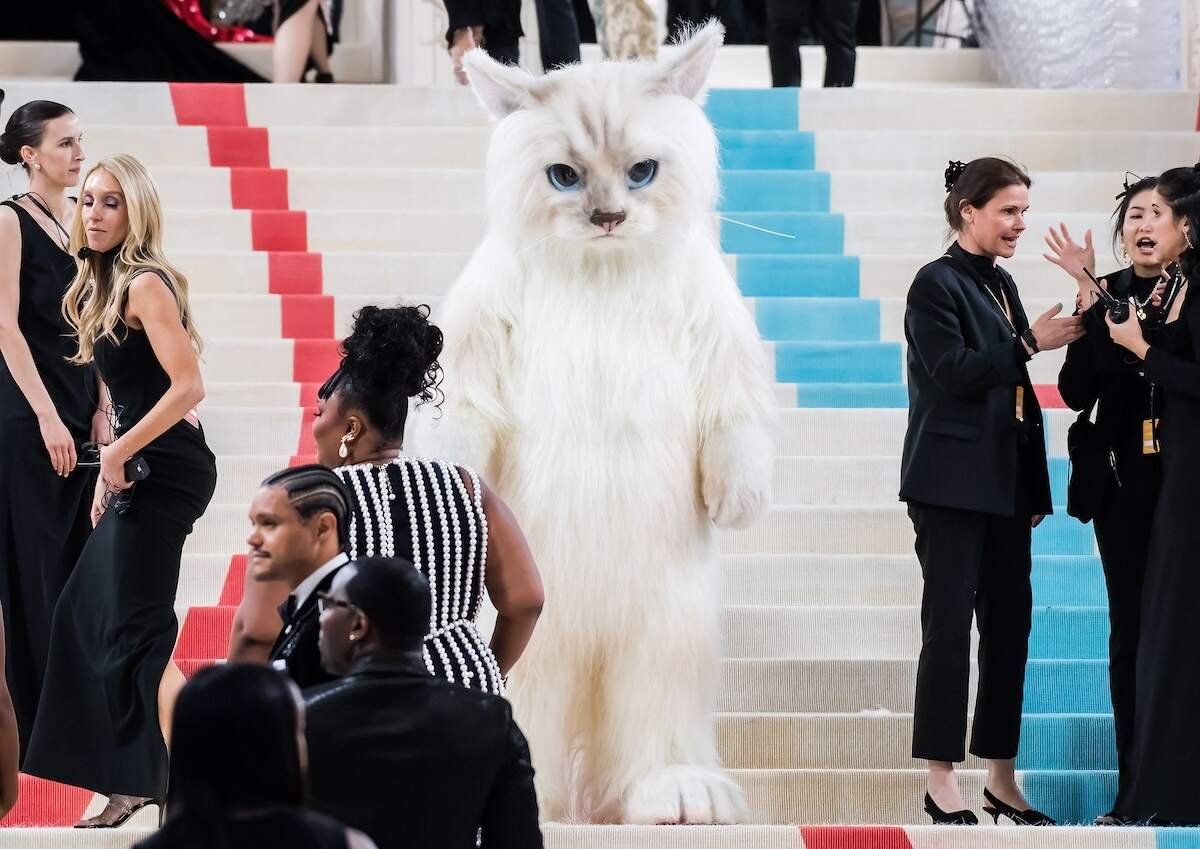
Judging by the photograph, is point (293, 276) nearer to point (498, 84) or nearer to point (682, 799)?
point (498, 84)

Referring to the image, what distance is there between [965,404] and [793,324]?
2.31 metres

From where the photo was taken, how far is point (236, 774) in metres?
1.89

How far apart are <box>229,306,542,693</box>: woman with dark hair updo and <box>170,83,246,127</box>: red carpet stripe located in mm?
4461

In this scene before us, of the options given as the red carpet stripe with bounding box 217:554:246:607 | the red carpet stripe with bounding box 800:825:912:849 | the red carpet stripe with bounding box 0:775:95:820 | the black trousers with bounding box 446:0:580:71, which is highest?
the black trousers with bounding box 446:0:580:71

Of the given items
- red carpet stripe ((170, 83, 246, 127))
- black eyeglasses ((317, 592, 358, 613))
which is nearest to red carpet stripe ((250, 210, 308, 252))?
red carpet stripe ((170, 83, 246, 127))

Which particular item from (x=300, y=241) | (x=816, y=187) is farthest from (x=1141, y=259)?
(x=300, y=241)

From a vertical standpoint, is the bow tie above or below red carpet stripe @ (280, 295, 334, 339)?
below

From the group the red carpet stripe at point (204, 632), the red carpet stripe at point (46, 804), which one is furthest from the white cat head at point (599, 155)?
the red carpet stripe at point (46, 804)

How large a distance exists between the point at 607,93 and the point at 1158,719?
159 centimetres

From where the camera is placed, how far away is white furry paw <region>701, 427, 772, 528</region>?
386cm

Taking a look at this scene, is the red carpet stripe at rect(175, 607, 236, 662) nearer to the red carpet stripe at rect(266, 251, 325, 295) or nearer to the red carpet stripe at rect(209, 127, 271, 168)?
the red carpet stripe at rect(266, 251, 325, 295)

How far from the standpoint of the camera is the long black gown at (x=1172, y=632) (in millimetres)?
3867

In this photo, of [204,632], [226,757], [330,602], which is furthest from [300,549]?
[204,632]

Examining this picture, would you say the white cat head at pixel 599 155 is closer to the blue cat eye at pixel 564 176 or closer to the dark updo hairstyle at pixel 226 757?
the blue cat eye at pixel 564 176
